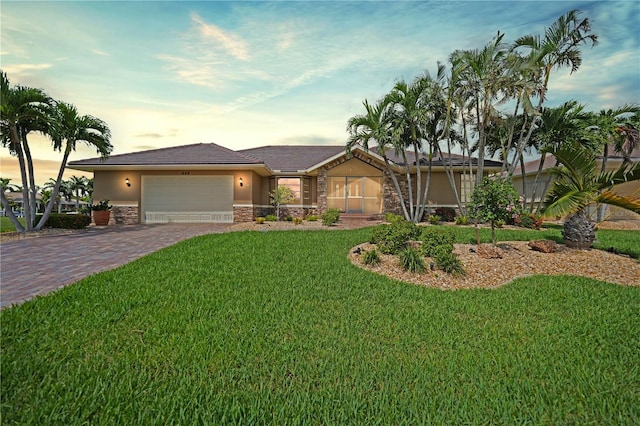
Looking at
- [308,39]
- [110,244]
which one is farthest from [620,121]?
[110,244]

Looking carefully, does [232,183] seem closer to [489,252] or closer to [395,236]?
[395,236]

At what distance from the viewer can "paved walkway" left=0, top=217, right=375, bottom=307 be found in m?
5.79

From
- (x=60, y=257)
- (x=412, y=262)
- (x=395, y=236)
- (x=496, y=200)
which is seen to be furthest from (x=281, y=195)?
(x=412, y=262)

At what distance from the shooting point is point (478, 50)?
1417cm

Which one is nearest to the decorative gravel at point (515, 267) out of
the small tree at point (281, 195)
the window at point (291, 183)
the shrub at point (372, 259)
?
the shrub at point (372, 259)

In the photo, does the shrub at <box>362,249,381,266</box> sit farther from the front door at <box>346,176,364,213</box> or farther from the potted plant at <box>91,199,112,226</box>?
the potted plant at <box>91,199,112,226</box>

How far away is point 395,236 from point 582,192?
5.12m

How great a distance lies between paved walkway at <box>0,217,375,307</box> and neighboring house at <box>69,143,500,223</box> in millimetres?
5418

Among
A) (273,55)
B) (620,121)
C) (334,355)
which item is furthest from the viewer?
(620,121)

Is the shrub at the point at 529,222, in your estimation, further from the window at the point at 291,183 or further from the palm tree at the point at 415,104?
the window at the point at 291,183

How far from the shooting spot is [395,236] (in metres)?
8.13

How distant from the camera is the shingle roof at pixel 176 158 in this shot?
16.4m

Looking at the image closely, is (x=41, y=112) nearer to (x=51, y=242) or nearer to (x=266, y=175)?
(x=51, y=242)

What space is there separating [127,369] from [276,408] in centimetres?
164
